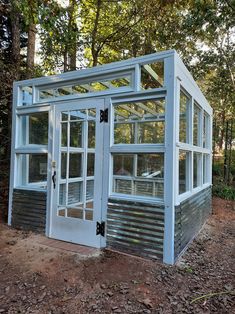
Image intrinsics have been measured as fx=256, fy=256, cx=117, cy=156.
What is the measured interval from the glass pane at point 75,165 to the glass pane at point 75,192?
0.14 metres

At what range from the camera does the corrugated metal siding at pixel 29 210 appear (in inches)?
161

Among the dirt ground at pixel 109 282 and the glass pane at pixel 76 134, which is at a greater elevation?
the glass pane at pixel 76 134

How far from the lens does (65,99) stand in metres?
3.89

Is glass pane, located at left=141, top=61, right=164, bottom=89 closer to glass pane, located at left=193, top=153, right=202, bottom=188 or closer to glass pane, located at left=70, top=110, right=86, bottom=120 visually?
glass pane, located at left=70, top=110, right=86, bottom=120

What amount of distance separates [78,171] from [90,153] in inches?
13.8

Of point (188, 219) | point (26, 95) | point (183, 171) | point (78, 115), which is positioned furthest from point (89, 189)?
point (26, 95)

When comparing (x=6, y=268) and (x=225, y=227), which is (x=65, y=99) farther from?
(x=225, y=227)

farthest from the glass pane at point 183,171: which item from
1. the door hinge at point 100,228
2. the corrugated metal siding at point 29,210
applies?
the corrugated metal siding at point 29,210

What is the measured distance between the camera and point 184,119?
369cm

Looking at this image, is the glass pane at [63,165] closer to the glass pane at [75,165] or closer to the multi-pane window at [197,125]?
the glass pane at [75,165]

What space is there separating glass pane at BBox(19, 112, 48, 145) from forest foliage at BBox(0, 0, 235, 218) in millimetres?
1790

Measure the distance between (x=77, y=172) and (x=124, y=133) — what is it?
0.93m

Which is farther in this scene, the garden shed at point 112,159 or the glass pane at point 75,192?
the glass pane at point 75,192

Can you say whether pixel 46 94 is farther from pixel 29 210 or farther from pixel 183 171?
pixel 183 171
